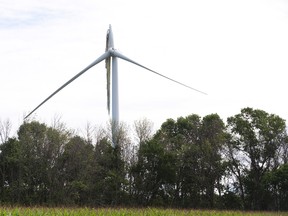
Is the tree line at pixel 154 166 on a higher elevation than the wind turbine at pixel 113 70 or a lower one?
lower

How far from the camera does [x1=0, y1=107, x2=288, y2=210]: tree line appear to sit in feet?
175

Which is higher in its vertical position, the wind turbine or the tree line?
the wind turbine

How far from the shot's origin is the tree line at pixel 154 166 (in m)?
53.2

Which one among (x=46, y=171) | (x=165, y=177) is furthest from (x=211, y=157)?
(x=46, y=171)

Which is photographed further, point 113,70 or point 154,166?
point 154,166

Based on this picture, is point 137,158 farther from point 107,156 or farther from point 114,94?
point 114,94

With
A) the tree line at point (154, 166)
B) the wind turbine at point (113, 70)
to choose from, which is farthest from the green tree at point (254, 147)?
the wind turbine at point (113, 70)

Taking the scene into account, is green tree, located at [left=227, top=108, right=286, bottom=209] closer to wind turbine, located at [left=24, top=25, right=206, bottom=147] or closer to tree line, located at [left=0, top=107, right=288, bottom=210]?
tree line, located at [left=0, top=107, right=288, bottom=210]

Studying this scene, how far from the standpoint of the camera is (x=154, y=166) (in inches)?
2239

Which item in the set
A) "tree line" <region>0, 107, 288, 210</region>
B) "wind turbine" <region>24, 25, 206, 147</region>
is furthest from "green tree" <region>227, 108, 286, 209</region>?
"wind turbine" <region>24, 25, 206, 147</region>

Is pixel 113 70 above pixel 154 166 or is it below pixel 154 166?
above

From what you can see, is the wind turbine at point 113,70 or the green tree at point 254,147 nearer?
the wind turbine at point 113,70

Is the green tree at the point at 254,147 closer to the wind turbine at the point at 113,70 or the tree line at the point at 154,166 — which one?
the tree line at the point at 154,166

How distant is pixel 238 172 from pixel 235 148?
2.89 metres
